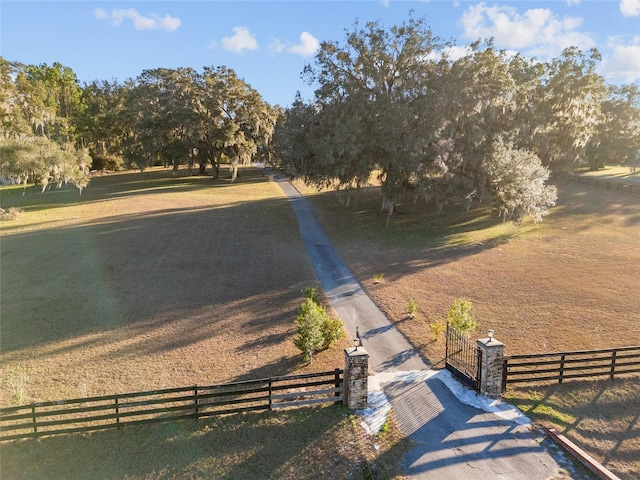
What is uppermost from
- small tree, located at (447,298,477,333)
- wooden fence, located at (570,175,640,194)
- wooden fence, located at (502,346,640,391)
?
wooden fence, located at (570,175,640,194)

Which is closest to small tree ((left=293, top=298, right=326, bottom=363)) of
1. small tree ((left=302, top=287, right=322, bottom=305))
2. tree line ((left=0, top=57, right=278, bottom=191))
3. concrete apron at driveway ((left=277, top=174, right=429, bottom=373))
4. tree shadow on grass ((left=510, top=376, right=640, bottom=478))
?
concrete apron at driveway ((left=277, top=174, right=429, bottom=373))

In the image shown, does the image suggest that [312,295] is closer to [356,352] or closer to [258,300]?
[258,300]

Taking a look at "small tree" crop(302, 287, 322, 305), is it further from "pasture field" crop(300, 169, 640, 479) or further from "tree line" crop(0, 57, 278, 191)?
"tree line" crop(0, 57, 278, 191)

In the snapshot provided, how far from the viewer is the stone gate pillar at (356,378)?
10.5 metres

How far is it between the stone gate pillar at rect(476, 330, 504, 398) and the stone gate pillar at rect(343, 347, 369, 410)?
11.0 feet

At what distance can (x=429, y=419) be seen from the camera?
1042 centimetres

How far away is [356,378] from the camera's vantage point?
1061cm

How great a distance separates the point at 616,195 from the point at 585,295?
102ft

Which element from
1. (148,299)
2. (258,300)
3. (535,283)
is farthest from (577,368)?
(148,299)

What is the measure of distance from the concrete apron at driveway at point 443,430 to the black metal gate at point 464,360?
71 cm

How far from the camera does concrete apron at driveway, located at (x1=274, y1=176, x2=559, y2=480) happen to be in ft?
28.8

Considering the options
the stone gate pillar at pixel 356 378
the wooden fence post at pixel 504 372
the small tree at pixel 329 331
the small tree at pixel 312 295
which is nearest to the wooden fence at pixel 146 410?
the stone gate pillar at pixel 356 378

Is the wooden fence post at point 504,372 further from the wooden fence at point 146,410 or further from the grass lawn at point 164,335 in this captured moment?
the wooden fence at point 146,410

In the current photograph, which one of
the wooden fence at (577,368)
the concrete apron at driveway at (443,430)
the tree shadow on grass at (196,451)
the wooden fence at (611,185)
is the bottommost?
the tree shadow on grass at (196,451)
